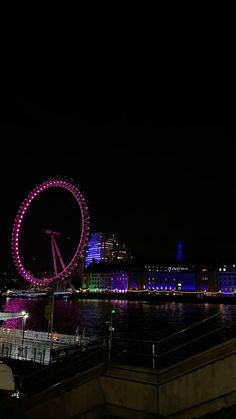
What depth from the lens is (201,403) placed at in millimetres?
7664

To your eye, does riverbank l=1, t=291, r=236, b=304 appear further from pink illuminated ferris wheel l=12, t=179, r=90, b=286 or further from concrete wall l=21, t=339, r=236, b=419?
concrete wall l=21, t=339, r=236, b=419

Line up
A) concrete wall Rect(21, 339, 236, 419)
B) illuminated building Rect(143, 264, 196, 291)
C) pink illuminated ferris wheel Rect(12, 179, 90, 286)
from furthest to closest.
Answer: illuminated building Rect(143, 264, 196, 291)
pink illuminated ferris wheel Rect(12, 179, 90, 286)
concrete wall Rect(21, 339, 236, 419)

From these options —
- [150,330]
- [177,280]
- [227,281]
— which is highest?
[177,280]

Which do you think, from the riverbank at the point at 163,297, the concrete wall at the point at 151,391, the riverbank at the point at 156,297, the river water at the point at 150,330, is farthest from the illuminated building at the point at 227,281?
the concrete wall at the point at 151,391

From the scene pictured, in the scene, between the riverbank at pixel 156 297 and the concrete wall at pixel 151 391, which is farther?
the riverbank at pixel 156 297

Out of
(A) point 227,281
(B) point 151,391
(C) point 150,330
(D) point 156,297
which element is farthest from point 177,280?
(B) point 151,391

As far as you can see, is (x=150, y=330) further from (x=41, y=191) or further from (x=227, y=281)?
(x=227, y=281)

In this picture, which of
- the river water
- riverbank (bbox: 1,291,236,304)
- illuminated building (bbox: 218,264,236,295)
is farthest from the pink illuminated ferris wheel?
illuminated building (bbox: 218,264,236,295)

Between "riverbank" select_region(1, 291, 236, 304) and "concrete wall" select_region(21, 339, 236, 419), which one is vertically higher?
"riverbank" select_region(1, 291, 236, 304)

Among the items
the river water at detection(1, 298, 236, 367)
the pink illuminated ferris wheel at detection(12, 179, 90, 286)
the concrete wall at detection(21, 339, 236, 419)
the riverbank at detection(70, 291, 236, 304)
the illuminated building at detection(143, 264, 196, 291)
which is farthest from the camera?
the illuminated building at detection(143, 264, 196, 291)

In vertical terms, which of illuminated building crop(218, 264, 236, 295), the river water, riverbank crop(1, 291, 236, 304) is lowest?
the river water

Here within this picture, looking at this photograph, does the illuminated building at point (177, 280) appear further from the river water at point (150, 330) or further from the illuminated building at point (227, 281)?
the river water at point (150, 330)

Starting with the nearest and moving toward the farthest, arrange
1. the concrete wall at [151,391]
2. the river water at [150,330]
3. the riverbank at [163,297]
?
the concrete wall at [151,391] < the river water at [150,330] < the riverbank at [163,297]

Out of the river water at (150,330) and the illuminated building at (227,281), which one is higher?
the illuminated building at (227,281)
